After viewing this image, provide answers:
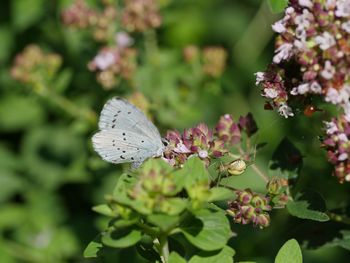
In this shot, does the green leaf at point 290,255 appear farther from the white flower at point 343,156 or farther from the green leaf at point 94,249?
the green leaf at point 94,249

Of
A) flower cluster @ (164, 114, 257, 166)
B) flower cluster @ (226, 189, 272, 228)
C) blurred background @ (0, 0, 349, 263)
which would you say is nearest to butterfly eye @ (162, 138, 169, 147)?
flower cluster @ (164, 114, 257, 166)

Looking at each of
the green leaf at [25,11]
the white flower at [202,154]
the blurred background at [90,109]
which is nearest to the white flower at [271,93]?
the white flower at [202,154]

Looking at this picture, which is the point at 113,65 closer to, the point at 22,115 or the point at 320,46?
the point at 22,115

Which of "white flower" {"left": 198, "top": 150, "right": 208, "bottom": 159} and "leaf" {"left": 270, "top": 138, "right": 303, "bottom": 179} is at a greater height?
"leaf" {"left": 270, "top": 138, "right": 303, "bottom": 179}

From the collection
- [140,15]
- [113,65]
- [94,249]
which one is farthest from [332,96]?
[140,15]

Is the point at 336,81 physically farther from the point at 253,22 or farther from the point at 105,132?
the point at 253,22

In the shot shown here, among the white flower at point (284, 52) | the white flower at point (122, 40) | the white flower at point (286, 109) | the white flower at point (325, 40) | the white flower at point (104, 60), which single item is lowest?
the white flower at point (286, 109)

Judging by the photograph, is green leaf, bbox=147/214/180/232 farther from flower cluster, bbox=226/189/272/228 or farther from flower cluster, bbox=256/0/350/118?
flower cluster, bbox=256/0/350/118
